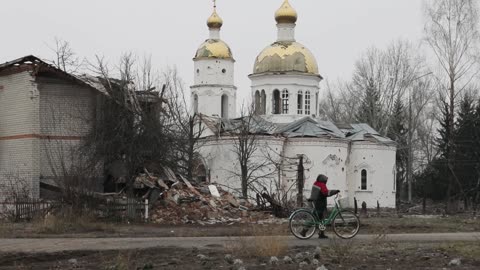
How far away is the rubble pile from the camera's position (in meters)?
27.0

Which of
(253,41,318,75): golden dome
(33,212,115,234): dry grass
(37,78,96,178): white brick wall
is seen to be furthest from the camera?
(253,41,318,75): golden dome

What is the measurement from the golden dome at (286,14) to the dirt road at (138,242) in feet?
138

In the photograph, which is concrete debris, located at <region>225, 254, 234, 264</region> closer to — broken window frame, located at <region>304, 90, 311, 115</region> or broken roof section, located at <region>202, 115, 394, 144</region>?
broken roof section, located at <region>202, 115, 394, 144</region>

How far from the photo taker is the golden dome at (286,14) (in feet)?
199

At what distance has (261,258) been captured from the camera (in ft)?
45.8

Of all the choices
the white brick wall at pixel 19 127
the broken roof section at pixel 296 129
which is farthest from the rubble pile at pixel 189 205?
the broken roof section at pixel 296 129

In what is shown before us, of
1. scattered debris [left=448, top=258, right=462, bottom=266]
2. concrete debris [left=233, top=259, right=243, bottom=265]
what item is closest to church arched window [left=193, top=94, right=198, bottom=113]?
concrete debris [left=233, top=259, right=243, bottom=265]

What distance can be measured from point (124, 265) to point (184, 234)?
912 cm

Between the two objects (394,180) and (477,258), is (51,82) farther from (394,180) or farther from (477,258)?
(394,180)

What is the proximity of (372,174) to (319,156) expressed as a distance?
5299mm

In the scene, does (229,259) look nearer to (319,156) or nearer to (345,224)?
(345,224)

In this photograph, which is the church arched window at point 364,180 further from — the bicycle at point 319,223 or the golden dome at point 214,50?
the bicycle at point 319,223

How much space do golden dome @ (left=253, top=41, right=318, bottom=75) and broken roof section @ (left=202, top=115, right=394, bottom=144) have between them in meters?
3.96

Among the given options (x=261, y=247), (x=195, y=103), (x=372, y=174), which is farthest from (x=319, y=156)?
→ (x=261, y=247)
